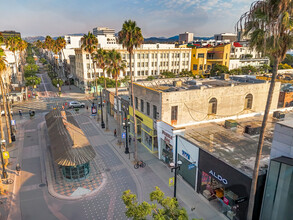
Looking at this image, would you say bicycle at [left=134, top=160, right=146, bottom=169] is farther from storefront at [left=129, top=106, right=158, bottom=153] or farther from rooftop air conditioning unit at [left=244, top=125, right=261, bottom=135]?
rooftop air conditioning unit at [left=244, top=125, right=261, bottom=135]

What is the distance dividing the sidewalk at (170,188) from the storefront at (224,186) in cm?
75

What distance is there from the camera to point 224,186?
18.1 m

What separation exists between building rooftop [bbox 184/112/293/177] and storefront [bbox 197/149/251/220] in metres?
0.51

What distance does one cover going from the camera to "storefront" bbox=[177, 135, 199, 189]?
20.3 metres

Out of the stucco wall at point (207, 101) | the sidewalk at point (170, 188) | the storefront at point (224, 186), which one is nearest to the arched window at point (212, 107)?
the stucco wall at point (207, 101)

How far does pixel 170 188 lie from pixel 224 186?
5.43 metres

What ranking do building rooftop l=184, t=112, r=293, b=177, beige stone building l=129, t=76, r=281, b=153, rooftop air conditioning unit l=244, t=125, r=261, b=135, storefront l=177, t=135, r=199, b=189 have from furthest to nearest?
beige stone building l=129, t=76, r=281, b=153, rooftop air conditioning unit l=244, t=125, r=261, b=135, storefront l=177, t=135, r=199, b=189, building rooftop l=184, t=112, r=293, b=177

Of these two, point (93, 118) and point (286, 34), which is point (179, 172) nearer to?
point (286, 34)

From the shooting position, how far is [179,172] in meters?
23.7

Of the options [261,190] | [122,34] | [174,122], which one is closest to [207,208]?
[261,190]

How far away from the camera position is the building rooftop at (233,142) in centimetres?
1752

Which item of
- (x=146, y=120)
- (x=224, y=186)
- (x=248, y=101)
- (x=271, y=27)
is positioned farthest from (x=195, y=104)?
(x=271, y=27)

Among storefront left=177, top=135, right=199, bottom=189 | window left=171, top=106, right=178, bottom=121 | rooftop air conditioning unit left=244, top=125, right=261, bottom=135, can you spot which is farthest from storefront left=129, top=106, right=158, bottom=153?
rooftop air conditioning unit left=244, top=125, right=261, bottom=135

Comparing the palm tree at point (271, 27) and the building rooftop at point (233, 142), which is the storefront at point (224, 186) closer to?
the building rooftop at point (233, 142)
